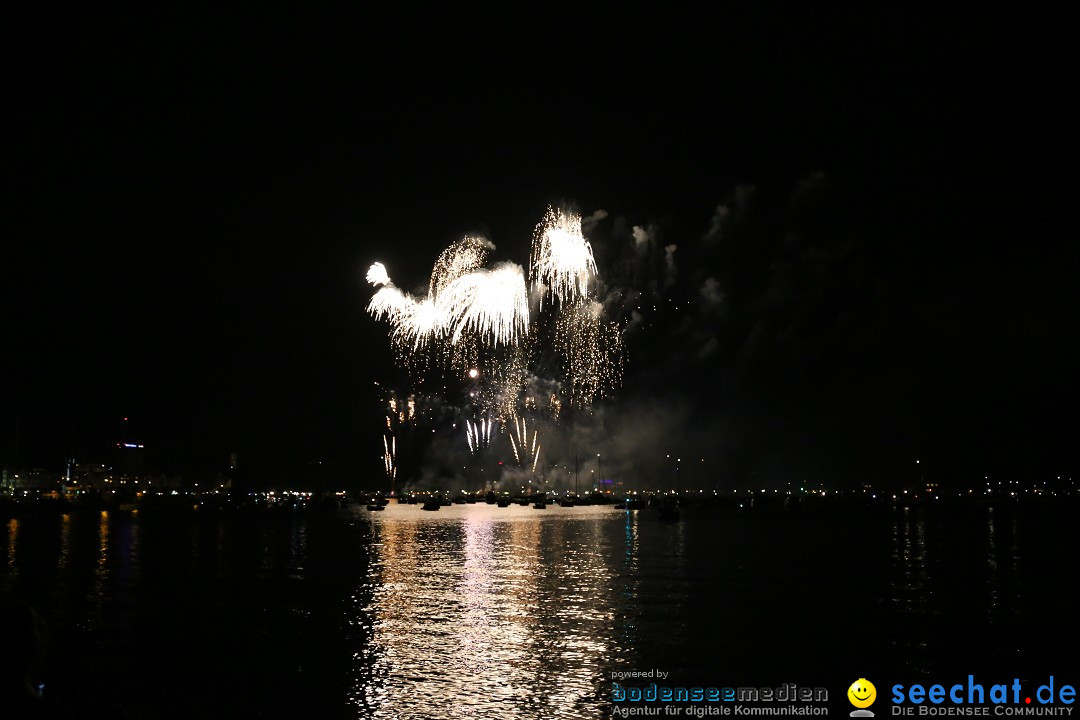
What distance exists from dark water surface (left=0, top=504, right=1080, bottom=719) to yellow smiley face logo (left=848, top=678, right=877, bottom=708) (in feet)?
1.21

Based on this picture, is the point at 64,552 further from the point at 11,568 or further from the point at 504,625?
the point at 504,625

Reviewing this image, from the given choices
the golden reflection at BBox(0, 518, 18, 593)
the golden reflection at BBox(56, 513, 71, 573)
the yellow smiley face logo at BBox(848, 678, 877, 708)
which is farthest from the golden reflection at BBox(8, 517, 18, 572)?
the yellow smiley face logo at BBox(848, 678, 877, 708)

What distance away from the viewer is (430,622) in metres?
19.0

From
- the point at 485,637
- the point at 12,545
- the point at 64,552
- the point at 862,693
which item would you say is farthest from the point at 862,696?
the point at 12,545

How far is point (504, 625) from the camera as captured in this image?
1861 centimetres

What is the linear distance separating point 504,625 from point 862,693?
306 inches

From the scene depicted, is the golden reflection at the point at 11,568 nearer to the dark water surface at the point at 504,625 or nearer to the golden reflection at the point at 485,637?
the dark water surface at the point at 504,625

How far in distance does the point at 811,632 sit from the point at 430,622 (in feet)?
25.6

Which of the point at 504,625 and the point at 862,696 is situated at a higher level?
the point at 862,696

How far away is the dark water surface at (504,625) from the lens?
1332cm

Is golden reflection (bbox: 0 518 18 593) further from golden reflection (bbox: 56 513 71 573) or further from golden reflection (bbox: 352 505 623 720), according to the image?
golden reflection (bbox: 352 505 623 720)

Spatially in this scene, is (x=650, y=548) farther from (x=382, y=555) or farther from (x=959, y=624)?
(x=959, y=624)

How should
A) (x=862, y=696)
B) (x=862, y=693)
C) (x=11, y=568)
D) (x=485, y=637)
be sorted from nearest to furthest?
(x=862, y=696), (x=862, y=693), (x=485, y=637), (x=11, y=568)

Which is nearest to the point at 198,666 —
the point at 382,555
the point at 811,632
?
the point at 811,632
